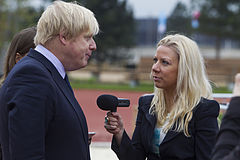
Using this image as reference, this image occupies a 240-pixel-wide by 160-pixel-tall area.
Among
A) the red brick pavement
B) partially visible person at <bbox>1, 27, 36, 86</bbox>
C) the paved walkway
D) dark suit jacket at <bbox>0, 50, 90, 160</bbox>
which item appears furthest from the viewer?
the red brick pavement

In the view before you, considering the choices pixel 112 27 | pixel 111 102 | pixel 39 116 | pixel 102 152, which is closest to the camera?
pixel 39 116

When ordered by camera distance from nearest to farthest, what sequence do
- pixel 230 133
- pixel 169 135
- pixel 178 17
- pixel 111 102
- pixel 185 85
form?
pixel 230 133 → pixel 111 102 → pixel 169 135 → pixel 185 85 → pixel 178 17

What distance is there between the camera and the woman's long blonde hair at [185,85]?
3.23 meters

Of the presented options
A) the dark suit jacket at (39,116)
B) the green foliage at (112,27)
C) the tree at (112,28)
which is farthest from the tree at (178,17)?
the dark suit jacket at (39,116)

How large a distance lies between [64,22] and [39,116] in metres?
0.61

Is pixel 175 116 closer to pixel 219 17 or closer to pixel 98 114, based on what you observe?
pixel 98 114

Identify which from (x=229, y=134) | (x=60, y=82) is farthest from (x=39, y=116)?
(x=229, y=134)

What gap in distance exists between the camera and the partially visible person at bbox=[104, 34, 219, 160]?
313 centimetres

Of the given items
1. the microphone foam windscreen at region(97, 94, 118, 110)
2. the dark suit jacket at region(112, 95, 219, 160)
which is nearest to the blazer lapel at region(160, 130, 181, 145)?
the dark suit jacket at region(112, 95, 219, 160)

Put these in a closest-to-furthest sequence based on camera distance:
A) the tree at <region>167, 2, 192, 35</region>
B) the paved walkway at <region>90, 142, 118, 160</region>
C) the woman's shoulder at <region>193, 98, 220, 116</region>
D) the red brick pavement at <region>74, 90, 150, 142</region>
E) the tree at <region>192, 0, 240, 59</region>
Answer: the woman's shoulder at <region>193, 98, 220, 116</region>
the paved walkway at <region>90, 142, 118, 160</region>
the red brick pavement at <region>74, 90, 150, 142</region>
the tree at <region>192, 0, 240, 59</region>
the tree at <region>167, 2, 192, 35</region>

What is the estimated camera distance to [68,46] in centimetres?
259

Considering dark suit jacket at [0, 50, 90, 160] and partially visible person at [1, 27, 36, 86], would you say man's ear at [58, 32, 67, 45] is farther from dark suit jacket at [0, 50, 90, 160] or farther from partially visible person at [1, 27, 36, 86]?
partially visible person at [1, 27, 36, 86]

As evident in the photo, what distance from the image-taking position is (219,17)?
35.0 meters

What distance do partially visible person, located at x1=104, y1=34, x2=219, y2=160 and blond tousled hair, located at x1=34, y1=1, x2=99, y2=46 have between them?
0.80 meters
